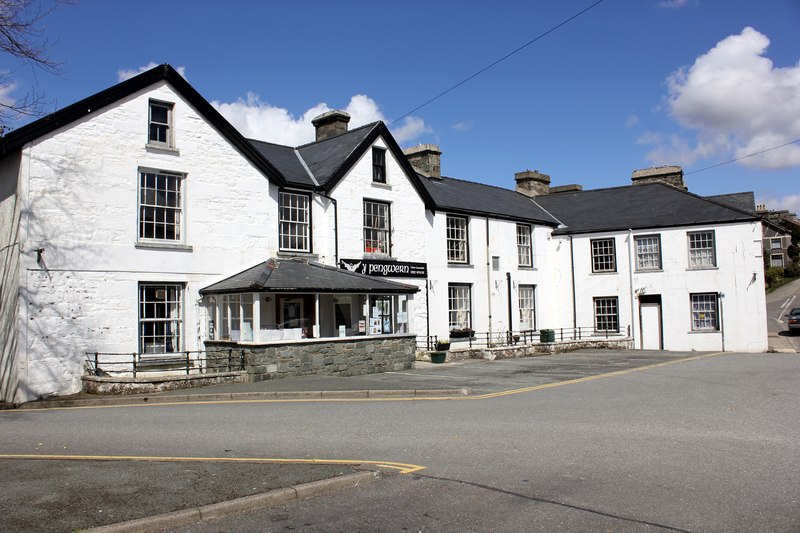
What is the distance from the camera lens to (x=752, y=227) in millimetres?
29578

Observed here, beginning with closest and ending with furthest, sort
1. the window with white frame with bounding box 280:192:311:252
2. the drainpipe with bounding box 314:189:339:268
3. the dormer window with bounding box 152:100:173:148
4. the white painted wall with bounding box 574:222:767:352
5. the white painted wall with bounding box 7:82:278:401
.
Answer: the white painted wall with bounding box 7:82:278:401 < the dormer window with bounding box 152:100:173:148 < the window with white frame with bounding box 280:192:311:252 < the drainpipe with bounding box 314:189:339:268 < the white painted wall with bounding box 574:222:767:352

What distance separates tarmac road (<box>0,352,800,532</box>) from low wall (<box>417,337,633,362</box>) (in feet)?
25.4

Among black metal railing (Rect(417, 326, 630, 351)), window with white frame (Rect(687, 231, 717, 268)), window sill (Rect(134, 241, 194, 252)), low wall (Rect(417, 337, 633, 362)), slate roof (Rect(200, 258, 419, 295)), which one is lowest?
low wall (Rect(417, 337, 633, 362))

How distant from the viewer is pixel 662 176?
122ft

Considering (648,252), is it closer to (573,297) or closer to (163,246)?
(573,297)

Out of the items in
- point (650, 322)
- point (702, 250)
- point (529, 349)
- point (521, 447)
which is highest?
point (702, 250)

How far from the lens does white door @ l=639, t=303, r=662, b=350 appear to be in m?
31.7

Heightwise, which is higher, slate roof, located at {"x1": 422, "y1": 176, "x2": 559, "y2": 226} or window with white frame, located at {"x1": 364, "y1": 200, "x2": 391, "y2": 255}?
slate roof, located at {"x1": 422, "y1": 176, "x2": 559, "y2": 226}

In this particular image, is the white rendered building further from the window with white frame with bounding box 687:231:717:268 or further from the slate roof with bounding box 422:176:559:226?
the slate roof with bounding box 422:176:559:226

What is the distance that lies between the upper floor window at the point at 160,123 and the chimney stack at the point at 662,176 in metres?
26.8

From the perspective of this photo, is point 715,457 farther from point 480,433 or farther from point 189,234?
point 189,234

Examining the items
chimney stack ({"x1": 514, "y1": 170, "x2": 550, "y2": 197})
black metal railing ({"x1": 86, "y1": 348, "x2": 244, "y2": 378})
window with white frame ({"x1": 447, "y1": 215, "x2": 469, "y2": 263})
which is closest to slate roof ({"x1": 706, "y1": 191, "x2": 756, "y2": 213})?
chimney stack ({"x1": 514, "y1": 170, "x2": 550, "y2": 197})

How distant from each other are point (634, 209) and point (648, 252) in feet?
9.19

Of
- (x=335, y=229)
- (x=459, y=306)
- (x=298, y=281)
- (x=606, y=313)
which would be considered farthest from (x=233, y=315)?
(x=606, y=313)
